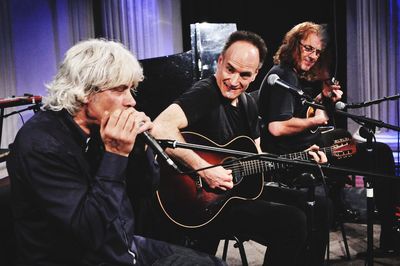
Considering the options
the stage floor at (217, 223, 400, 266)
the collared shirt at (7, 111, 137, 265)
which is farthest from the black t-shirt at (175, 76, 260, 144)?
the stage floor at (217, 223, 400, 266)

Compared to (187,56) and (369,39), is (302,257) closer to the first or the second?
(187,56)

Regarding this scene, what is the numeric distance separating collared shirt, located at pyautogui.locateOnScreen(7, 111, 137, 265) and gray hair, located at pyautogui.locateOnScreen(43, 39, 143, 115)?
78mm

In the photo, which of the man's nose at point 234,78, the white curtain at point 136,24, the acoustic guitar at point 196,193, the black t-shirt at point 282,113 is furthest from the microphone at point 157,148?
the white curtain at point 136,24

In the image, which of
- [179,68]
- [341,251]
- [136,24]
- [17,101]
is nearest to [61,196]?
[179,68]

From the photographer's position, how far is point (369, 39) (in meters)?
5.04

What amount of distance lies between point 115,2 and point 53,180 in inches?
163

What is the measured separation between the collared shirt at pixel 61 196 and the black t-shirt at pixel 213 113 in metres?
1.15

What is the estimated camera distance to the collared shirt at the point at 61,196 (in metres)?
1.53

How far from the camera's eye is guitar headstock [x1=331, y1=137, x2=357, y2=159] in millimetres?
3205

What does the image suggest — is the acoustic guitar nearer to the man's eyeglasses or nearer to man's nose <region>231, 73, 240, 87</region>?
man's nose <region>231, 73, 240, 87</region>

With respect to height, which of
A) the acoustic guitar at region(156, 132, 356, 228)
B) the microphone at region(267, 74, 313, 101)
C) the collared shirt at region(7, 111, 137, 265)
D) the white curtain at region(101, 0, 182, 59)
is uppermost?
the white curtain at region(101, 0, 182, 59)

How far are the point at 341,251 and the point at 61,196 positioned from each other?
3.02 meters

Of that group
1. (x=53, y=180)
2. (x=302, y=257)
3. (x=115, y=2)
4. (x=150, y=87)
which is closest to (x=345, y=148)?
(x=302, y=257)

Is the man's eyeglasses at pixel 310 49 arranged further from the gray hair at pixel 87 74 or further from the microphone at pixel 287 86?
the gray hair at pixel 87 74
